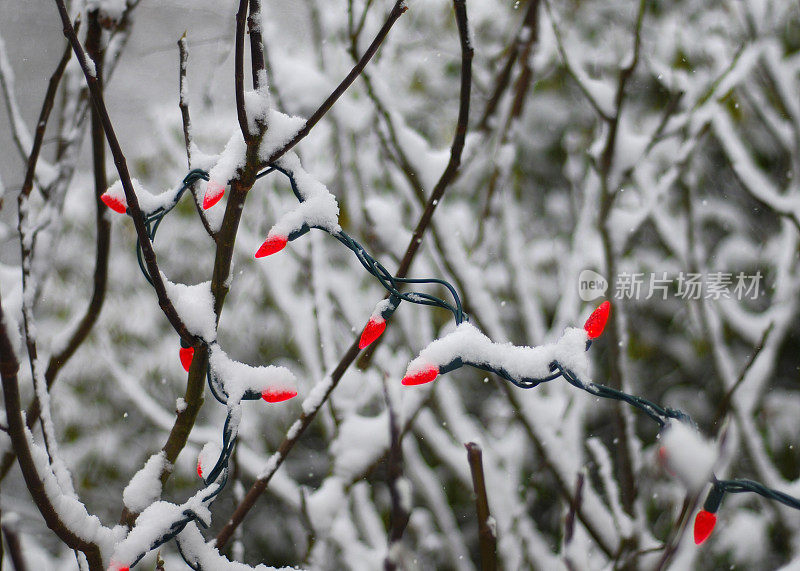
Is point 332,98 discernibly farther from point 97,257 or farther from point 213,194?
point 97,257

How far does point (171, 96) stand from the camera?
2027 mm

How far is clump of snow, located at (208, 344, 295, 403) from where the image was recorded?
0.40 meters

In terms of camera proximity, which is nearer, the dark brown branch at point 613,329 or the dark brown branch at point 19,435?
the dark brown branch at point 19,435

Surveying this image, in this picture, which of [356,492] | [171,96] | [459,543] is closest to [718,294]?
[459,543]

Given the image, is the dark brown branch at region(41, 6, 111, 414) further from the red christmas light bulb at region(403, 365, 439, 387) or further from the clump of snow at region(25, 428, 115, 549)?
the red christmas light bulb at region(403, 365, 439, 387)

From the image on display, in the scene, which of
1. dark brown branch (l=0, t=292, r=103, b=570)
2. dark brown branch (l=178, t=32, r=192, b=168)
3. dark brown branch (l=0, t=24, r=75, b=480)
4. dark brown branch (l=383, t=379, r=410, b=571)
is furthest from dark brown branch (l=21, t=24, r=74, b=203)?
dark brown branch (l=383, t=379, r=410, b=571)

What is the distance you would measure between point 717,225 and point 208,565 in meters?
2.51

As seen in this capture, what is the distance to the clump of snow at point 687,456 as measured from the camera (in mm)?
332

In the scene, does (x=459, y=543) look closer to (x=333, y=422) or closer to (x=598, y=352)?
(x=333, y=422)

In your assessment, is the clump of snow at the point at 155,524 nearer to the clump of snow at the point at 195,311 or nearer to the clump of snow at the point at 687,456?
the clump of snow at the point at 195,311

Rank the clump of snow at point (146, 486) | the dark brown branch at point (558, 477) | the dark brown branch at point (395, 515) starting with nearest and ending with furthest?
1. the clump of snow at point (146, 486)
2. the dark brown branch at point (395, 515)
3. the dark brown branch at point (558, 477)

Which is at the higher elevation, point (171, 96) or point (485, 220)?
point (171, 96)

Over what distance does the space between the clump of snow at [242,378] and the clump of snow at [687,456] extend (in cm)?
26

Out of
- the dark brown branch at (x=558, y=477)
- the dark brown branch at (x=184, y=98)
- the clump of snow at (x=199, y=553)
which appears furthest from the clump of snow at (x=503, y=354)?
the dark brown branch at (x=558, y=477)
